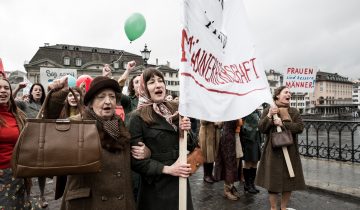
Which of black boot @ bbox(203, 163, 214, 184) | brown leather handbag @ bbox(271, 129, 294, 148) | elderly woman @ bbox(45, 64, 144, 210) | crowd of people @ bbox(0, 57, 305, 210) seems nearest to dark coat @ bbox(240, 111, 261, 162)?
black boot @ bbox(203, 163, 214, 184)

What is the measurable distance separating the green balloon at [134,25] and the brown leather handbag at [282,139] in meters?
3.36

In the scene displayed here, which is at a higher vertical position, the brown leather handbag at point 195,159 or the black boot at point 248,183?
the brown leather handbag at point 195,159

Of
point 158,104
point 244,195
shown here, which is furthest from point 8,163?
point 244,195

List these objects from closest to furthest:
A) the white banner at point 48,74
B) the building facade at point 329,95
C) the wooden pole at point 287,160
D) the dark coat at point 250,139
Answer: the wooden pole at point 287,160
the dark coat at point 250,139
the white banner at point 48,74
the building facade at point 329,95

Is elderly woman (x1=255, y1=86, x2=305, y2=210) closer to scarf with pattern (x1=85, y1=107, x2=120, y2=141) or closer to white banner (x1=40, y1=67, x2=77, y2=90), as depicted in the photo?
scarf with pattern (x1=85, y1=107, x2=120, y2=141)

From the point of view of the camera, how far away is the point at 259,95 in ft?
9.67

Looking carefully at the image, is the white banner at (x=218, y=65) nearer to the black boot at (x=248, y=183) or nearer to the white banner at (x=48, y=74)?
the black boot at (x=248, y=183)

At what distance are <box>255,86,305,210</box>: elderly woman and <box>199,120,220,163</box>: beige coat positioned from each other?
2049mm

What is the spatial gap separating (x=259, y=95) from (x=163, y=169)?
131cm

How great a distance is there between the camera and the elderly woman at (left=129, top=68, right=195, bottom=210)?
7.39ft

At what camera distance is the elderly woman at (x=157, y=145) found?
2252 millimetres

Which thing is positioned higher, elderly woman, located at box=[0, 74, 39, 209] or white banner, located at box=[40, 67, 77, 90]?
white banner, located at box=[40, 67, 77, 90]

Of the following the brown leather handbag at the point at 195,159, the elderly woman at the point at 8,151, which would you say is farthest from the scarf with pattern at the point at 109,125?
the elderly woman at the point at 8,151

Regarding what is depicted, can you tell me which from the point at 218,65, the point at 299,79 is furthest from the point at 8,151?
the point at 299,79
